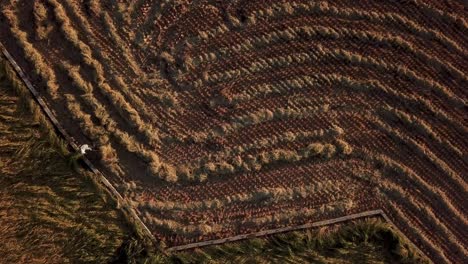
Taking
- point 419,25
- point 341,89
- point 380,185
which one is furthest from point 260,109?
point 419,25

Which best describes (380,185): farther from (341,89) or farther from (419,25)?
(419,25)

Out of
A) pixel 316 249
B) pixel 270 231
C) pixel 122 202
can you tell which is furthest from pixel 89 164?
pixel 316 249

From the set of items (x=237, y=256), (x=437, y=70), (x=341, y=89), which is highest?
(x=437, y=70)

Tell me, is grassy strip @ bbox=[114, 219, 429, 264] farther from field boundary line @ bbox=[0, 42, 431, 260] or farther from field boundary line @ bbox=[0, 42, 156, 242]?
field boundary line @ bbox=[0, 42, 156, 242]

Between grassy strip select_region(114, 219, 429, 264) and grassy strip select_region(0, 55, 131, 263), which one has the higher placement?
grassy strip select_region(114, 219, 429, 264)

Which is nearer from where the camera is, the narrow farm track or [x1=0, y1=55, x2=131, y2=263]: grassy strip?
[x1=0, y1=55, x2=131, y2=263]: grassy strip

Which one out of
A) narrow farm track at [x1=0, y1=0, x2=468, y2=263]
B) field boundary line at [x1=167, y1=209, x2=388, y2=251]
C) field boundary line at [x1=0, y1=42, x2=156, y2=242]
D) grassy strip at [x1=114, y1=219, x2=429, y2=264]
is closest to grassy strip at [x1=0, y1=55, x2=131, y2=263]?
field boundary line at [x1=0, y1=42, x2=156, y2=242]

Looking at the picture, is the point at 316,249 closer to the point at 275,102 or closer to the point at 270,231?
the point at 270,231

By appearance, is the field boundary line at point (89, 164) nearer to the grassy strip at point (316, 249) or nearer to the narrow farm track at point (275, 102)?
the narrow farm track at point (275, 102)

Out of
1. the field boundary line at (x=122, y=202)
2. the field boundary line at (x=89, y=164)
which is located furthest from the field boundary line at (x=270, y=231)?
the field boundary line at (x=89, y=164)
